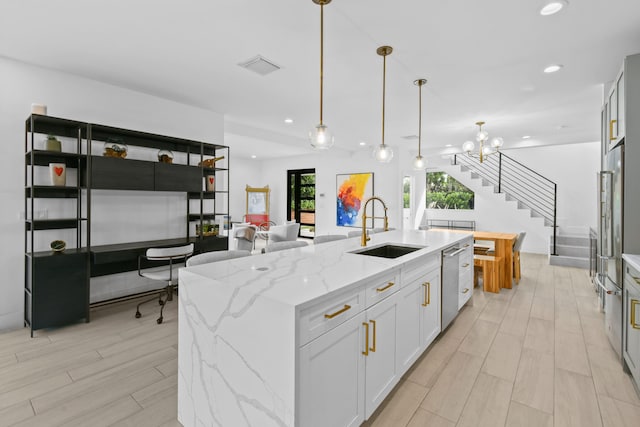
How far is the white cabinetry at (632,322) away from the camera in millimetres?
2076

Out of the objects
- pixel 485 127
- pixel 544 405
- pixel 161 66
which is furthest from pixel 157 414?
pixel 485 127

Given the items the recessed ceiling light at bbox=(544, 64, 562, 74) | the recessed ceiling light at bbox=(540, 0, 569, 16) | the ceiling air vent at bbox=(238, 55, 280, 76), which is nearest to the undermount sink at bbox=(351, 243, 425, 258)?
the recessed ceiling light at bbox=(540, 0, 569, 16)

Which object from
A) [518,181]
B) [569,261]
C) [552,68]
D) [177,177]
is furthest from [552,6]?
[518,181]

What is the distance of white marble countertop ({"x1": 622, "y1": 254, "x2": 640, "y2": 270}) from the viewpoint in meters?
2.12

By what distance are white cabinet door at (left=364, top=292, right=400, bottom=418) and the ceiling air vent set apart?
2533 millimetres

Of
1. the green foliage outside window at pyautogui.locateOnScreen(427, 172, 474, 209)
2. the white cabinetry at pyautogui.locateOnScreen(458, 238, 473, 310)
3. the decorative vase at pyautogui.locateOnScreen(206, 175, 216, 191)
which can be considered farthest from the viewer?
the green foliage outside window at pyautogui.locateOnScreen(427, 172, 474, 209)

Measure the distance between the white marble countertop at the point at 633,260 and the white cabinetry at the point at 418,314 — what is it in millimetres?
1252

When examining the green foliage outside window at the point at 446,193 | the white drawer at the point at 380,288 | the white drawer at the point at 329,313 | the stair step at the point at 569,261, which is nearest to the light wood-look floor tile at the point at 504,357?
the white drawer at the point at 380,288

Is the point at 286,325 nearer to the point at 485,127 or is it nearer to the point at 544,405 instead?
the point at 544,405

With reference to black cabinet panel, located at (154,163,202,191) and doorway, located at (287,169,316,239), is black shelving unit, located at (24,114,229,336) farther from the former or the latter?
doorway, located at (287,169,316,239)

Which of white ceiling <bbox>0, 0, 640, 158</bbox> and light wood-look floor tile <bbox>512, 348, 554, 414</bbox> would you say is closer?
light wood-look floor tile <bbox>512, 348, 554, 414</bbox>

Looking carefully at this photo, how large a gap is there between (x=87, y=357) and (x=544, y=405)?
336 centimetres

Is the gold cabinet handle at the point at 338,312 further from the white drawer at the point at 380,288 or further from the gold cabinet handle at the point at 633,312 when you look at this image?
the gold cabinet handle at the point at 633,312

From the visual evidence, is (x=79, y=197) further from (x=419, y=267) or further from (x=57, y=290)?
(x=419, y=267)
